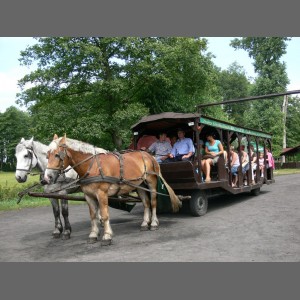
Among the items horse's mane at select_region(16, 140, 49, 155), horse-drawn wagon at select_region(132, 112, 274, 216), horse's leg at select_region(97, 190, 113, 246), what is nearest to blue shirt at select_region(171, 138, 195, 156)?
horse-drawn wagon at select_region(132, 112, 274, 216)

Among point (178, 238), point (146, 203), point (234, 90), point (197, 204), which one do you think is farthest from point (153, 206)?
point (234, 90)

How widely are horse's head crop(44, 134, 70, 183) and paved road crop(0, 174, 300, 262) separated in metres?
1.31

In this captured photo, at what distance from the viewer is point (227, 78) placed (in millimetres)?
59688

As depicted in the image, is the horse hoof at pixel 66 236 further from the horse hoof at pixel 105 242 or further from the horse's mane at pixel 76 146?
the horse's mane at pixel 76 146

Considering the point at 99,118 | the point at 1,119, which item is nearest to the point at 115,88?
the point at 99,118

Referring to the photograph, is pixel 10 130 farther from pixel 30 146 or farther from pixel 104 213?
pixel 104 213

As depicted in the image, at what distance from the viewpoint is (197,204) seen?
29.2ft

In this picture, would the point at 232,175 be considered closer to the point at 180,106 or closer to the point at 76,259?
the point at 76,259

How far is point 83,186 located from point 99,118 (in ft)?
38.9

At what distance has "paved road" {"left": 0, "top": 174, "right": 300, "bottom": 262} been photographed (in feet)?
17.4

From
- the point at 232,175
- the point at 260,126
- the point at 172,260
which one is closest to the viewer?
the point at 172,260

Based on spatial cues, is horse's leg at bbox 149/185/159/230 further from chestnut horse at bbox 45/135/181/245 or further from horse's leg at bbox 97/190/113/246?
horse's leg at bbox 97/190/113/246

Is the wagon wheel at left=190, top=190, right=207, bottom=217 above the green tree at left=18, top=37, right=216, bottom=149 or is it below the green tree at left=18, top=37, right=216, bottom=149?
below

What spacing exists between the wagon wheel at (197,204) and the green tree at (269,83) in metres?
26.6
